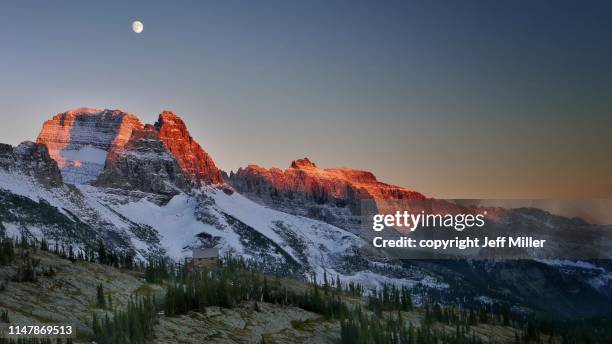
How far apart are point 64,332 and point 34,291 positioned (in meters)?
19.8

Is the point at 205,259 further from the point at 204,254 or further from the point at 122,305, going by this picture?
the point at 122,305

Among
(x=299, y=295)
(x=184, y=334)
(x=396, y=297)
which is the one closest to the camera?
(x=184, y=334)

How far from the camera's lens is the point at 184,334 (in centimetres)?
9469

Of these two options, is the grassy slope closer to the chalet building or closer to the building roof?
the chalet building

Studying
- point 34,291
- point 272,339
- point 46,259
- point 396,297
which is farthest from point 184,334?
point 396,297

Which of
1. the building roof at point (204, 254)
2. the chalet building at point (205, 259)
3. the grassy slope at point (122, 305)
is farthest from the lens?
the building roof at point (204, 254)

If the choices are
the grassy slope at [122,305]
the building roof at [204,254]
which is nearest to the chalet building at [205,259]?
the building roof at [204,254]

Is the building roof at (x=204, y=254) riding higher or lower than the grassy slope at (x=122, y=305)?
higher

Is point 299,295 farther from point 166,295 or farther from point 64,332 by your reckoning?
point 64,332

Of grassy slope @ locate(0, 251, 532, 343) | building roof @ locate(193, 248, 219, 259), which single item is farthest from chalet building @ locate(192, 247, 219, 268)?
grassy slope @ locate(0, 251, 532, 343)

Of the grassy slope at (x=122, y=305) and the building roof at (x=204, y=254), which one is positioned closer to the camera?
the grassy slope at (x=122, y=305)

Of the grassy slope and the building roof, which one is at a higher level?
the building roof

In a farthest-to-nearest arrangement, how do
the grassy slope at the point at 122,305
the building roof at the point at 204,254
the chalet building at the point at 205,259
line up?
the building roof at the point at 204,254, the chalet building at the point at 205,259, the grassy slope at the point at 122,305

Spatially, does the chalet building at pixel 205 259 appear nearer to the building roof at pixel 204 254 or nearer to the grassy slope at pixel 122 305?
the building roof at pixel 204 254
